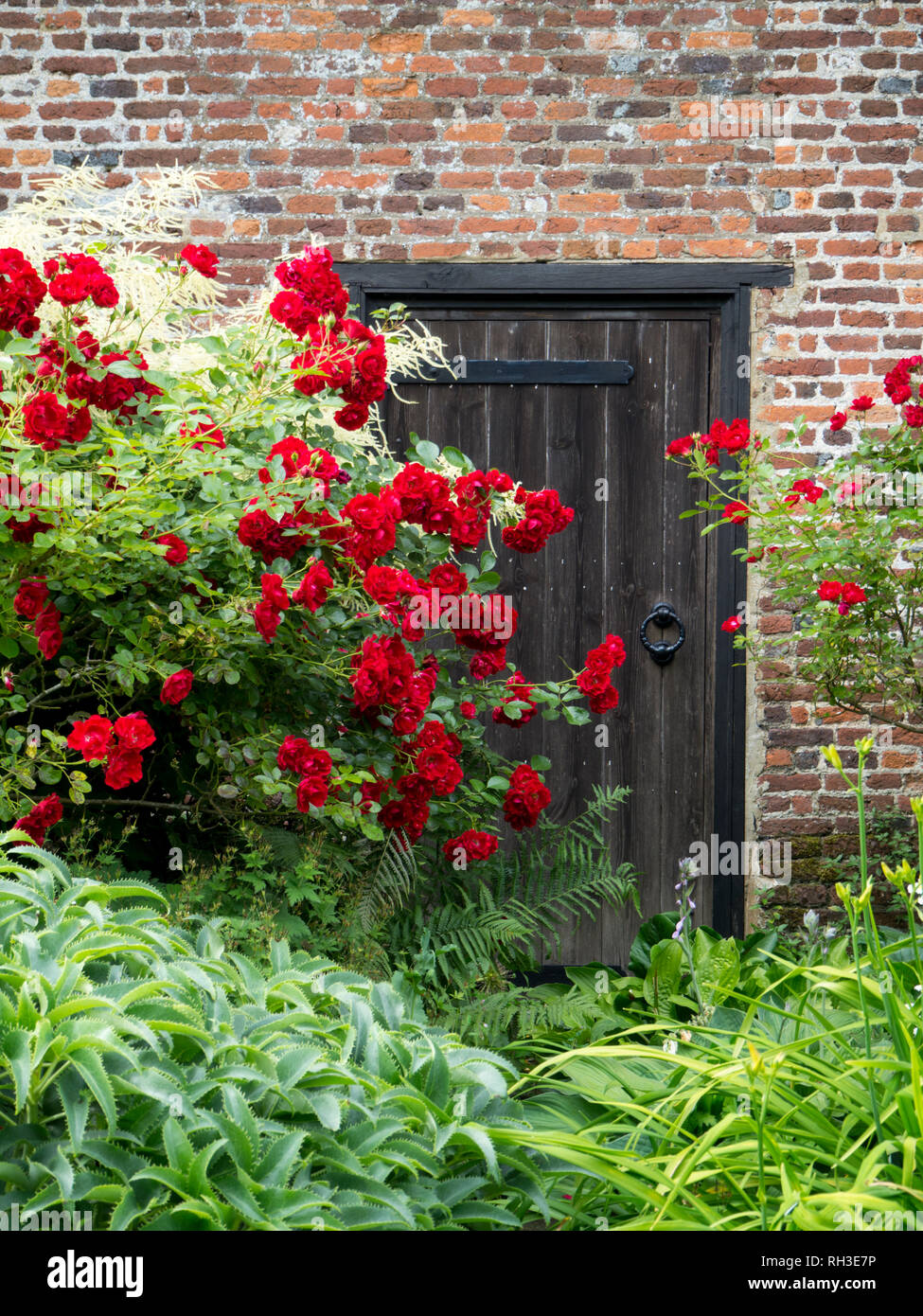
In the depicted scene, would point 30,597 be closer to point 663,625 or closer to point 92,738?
point 92,738

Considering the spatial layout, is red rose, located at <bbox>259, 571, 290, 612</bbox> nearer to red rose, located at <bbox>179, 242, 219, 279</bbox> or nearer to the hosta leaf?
red rose, located at <bbox>179, 242, 219, 279</bbox>

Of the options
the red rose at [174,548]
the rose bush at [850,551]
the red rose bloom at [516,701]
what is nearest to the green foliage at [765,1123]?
the red rose bloom at [516,701]

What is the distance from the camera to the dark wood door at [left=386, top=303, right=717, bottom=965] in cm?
393

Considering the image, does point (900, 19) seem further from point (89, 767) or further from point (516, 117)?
point (89, 767)

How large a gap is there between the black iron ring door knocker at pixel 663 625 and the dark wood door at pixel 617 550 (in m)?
0.02

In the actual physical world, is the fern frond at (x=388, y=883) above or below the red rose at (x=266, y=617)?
below

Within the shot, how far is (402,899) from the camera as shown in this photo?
2.48m

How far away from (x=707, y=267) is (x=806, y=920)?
2.59 m

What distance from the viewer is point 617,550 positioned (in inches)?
155

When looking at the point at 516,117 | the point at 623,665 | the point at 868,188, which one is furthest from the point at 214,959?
the point at 868,188

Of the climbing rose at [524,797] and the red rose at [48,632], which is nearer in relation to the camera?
the red rose at [48,632]

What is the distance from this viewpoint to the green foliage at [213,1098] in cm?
108

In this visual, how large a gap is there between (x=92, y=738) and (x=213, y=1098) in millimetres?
874
